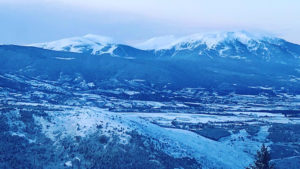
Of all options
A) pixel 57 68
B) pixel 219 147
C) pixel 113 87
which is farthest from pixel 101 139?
pixel 57 68

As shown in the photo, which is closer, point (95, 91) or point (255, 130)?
point (255, 130)

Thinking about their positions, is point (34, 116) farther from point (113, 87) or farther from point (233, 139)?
point (113, 87)

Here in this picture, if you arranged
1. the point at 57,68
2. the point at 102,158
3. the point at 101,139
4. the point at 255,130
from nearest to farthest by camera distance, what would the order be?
the point at 102,158
the point at 101,139
the point at 255,130
the point at 57,68

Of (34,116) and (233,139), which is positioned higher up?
(34,116)

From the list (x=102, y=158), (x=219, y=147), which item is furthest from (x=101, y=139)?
(x=219, y=147)

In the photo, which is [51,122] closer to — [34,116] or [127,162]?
[34,116]

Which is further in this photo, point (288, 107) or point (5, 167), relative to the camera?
point (288, 107)

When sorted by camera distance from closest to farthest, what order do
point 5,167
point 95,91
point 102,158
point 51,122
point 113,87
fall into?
point 5,167, point 102,158, point 51,122, point 95,91, point 113,87

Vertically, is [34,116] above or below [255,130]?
above

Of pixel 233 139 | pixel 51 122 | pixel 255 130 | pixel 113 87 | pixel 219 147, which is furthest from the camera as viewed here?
pixel 113 87
